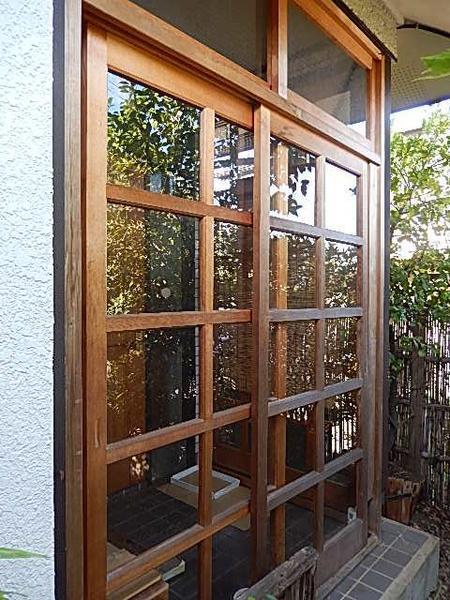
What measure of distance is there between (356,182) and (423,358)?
185 cm

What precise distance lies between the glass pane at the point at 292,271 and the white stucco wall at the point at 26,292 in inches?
44.3

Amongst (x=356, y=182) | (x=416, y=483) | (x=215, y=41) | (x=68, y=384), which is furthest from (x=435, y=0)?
(x=416, y=483)

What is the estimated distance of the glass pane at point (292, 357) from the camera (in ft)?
6.79

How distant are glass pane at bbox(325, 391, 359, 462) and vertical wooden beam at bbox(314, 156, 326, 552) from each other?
101 millimetres

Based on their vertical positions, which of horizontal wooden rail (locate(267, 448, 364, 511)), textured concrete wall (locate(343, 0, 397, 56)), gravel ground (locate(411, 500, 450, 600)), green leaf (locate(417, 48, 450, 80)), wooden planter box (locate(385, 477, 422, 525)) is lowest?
gravel ground (locate(411, 500, 450, 600))

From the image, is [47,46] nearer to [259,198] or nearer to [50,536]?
[259,198]

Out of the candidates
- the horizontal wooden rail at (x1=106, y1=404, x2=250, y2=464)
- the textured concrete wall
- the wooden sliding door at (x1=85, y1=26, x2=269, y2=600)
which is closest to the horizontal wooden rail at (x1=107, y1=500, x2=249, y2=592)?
the wooden sliding door at (x1=85, y1=26, x2=269, y2=600)

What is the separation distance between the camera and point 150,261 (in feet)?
5.19

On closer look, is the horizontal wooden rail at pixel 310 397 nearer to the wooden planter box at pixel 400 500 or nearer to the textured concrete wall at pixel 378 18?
the wooden planter box at pixel 400 500

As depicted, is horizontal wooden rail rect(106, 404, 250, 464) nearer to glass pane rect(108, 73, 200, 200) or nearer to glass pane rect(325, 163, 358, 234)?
glass pane rect(108, 73, 200, 200)

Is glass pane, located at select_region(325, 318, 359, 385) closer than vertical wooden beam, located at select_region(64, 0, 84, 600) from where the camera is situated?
No

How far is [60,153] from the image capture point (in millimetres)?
1169

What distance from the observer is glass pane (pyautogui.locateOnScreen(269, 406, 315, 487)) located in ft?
6.79

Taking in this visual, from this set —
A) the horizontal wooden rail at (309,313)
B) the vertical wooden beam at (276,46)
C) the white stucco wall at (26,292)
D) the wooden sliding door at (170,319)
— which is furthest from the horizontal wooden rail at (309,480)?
the vertical wooden beam at (276,46)
